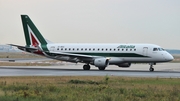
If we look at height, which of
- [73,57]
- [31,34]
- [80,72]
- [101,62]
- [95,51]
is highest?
[31,34]

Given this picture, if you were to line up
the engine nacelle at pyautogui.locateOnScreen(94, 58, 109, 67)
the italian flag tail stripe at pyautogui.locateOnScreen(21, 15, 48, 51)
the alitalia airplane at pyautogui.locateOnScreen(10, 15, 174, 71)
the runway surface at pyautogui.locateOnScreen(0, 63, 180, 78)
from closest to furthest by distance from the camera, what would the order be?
the runway surface at pyautogui.locateOnScreen(0, 63, 180, 78) < the engine nacelle at pyautogui.locateOnScreen(94, 58, 109, 67) < the alitalia airplane at pyautogui.locateOnScreen(10, 15, 174, 71) < the italian flag tail stripe at pyautogui.locateOnScreen(21, 15, 48, 51)

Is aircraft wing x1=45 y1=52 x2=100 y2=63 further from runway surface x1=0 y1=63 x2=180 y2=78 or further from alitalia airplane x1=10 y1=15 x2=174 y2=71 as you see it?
runway surface x1=0 y1=63 x2=180 y2=78

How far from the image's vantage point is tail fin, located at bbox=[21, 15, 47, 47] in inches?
2112

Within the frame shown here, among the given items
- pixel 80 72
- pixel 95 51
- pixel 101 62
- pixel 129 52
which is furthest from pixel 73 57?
pixel 80 72

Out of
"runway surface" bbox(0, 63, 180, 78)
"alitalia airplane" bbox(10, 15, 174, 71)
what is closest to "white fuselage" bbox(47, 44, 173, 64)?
"alitalia airplane" bbox(10, 15, 174, 71)

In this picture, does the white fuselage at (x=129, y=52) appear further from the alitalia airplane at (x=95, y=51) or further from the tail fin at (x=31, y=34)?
the tail fin at (x=31, y=34)

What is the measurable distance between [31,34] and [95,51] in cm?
930

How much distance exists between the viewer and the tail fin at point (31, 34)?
53.7m

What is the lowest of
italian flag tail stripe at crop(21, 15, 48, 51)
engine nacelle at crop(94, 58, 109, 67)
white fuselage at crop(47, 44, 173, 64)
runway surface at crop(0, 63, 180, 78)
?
runway surface at crop(0, 63, 180, 78)

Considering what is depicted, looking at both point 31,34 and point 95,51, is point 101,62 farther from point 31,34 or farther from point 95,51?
point 31,34

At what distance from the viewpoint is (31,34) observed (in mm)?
53688

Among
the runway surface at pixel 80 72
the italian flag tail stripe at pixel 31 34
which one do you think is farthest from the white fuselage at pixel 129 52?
the italian flag tail stripe at pixel 31 34

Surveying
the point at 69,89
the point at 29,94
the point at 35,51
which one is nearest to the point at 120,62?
the point at 35,51

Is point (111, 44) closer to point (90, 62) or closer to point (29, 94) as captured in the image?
point (90, 62)
